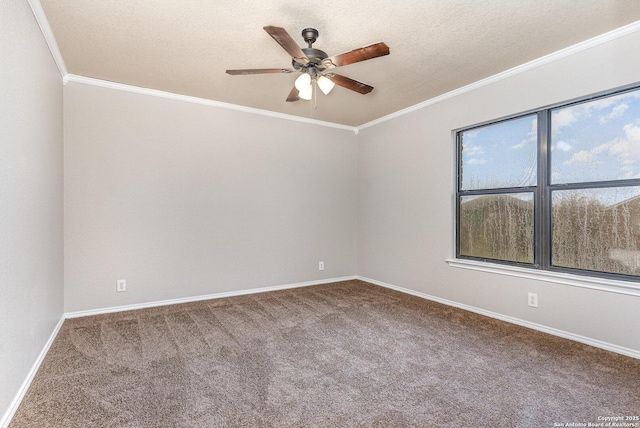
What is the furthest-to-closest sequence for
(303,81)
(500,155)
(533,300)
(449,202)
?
(449,202)
(500,155)
(533,300)
(303,81)

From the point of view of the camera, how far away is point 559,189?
2.84m

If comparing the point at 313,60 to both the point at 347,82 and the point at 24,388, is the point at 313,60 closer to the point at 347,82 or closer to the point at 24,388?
the point at 347,82

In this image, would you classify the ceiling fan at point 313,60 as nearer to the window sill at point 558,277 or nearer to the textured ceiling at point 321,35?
the textured ceiling at point 321,35

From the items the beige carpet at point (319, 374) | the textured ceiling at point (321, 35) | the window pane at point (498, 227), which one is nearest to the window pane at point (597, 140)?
the window pane at point (498, 227)

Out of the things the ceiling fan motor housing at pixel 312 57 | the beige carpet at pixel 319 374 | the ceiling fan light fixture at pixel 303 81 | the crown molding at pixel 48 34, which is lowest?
the beige carpet at pixel 319 374

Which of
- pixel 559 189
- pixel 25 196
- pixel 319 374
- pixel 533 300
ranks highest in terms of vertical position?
pixel 559 189

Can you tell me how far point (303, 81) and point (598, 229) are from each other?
8.96 feet

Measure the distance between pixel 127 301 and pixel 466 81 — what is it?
14.6 ft

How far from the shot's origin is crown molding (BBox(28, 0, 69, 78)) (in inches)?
83.4

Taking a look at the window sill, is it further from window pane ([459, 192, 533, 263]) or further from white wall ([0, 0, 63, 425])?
white wall ([0, 0, 63, 425])

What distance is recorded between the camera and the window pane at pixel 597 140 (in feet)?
8.08

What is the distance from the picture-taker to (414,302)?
3.83 metres

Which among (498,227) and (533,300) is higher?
(498,227)

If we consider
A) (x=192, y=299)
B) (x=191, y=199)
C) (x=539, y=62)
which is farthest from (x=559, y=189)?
(x=192, y=299)
